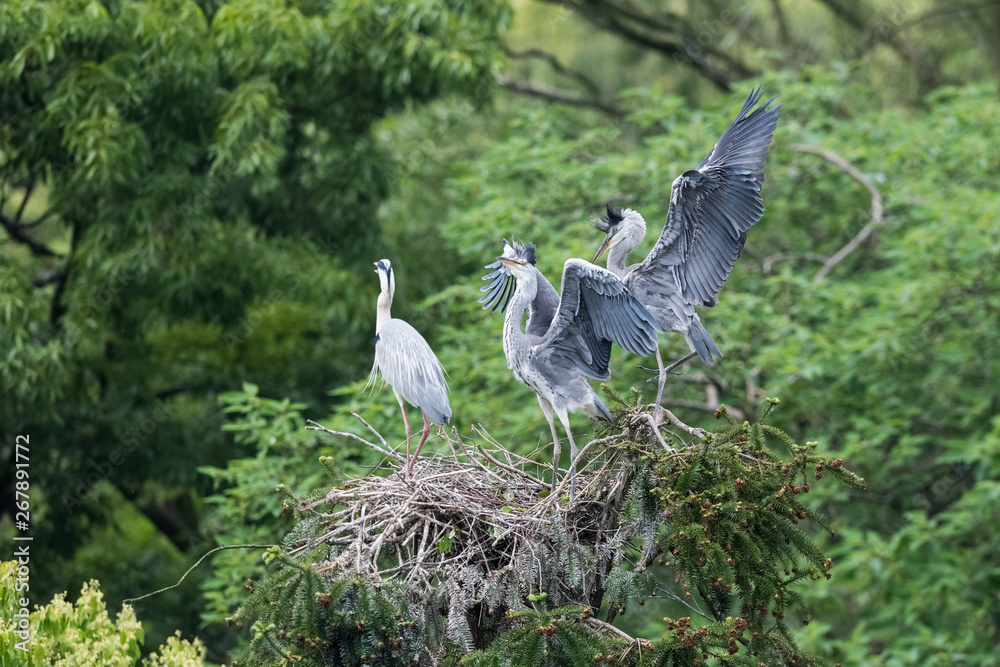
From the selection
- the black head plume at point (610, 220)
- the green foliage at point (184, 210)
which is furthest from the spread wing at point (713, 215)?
the green foliage at point (184, 210)

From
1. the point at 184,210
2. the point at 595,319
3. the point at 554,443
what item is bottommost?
the point at 184,210

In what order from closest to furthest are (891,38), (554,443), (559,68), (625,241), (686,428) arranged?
(686,428) < (554,443) < (625,241) < (891,38) < (559,68)

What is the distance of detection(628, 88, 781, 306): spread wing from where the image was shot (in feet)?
15.9

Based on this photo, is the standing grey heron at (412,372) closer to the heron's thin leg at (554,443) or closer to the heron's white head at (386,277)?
the heron's white head at (386,277)

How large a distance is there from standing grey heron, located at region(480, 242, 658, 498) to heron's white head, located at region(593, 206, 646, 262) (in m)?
0.54

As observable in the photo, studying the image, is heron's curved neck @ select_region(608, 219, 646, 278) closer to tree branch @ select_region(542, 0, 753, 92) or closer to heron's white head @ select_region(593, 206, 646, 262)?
heron's white head @ select_region(593, 206, 646, 262)

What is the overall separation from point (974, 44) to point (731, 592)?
14.4 m

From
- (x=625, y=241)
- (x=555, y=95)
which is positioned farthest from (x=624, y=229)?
(x=555, y=95)

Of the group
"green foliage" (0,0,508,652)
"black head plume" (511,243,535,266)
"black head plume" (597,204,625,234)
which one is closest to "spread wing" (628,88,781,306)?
"black head plume" (597,204,625,234)

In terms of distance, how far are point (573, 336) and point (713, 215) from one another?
0.88 m

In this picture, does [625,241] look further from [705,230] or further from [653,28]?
[653,28]

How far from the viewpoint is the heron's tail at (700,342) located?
4836mm

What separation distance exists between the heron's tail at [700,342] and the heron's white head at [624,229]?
0.48 metres

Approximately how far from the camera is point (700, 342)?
16.0ft
